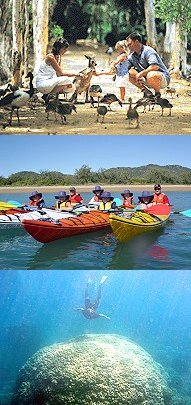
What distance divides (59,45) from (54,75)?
193 millimetres

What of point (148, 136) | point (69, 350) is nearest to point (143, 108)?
point (148, 136)

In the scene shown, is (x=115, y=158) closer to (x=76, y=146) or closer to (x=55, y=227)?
(x=76, y=146)

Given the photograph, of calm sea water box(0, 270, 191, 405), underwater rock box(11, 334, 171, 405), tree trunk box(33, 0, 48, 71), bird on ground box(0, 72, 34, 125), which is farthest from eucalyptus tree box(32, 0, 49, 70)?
underwater rock box(11, 334, 171, 405)

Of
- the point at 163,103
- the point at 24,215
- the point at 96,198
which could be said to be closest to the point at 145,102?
the point at 163,103

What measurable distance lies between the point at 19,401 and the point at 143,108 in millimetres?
2264

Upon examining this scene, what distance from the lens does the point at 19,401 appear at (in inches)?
195

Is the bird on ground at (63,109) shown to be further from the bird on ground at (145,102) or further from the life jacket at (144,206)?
the life jacket at (144,206)

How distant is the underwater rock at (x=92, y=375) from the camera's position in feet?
15.7

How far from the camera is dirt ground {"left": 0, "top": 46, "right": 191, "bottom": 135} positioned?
14.3ft

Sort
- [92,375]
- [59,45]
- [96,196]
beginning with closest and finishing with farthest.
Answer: [59,45], [96,196], [92,375]

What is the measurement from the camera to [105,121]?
4.37 meters

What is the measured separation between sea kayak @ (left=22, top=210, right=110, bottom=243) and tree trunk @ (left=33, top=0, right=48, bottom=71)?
102 centimetres

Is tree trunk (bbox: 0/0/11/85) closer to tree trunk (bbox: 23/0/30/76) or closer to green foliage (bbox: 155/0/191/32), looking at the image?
tree trunk (bbox: 23/0/30/76)

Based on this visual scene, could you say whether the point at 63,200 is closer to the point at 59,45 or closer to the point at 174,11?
the point at 59,45
